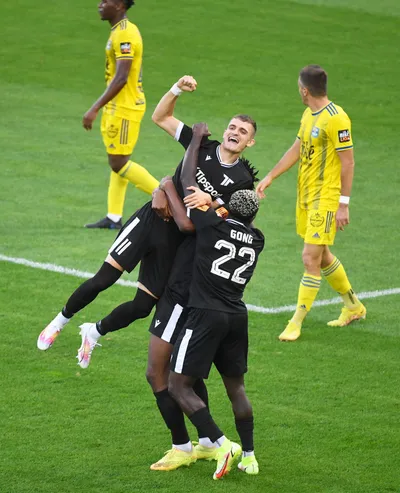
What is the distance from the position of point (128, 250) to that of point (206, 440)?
1404 mm

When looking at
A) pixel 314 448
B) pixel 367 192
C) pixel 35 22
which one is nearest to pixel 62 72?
pixel 35 22

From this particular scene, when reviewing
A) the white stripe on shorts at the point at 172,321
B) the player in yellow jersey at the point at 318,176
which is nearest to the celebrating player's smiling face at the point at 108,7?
the player in yellow jersey at the point at 318,176

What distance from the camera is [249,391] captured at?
8.43 m

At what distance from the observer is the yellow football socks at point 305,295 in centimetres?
977

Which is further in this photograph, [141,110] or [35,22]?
[35,22]

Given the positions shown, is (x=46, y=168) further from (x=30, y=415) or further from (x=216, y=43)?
(x=216, y=43)

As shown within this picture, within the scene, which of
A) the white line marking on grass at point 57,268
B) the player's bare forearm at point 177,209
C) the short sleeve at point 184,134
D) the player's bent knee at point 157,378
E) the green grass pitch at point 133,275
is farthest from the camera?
the white line marking on grass at point 57,268

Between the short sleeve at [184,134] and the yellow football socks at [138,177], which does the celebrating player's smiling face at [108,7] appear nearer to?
the yellow football socks at [138,177]

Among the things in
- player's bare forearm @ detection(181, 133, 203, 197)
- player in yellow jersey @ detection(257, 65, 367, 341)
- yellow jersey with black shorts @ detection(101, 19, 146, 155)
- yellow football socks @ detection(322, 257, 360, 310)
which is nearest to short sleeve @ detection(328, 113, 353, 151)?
player in yellow jersey @ detection(257, 65, 367, 341)

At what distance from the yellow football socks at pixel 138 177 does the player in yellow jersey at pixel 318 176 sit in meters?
3.46

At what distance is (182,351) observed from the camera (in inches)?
262

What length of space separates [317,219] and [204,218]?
10.4 feet

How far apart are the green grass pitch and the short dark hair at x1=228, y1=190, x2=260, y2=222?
5.47 ft

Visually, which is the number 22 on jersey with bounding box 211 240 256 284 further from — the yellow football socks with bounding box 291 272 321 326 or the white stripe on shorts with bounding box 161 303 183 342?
the yellow football socks with bounding box 291 272 321 326
